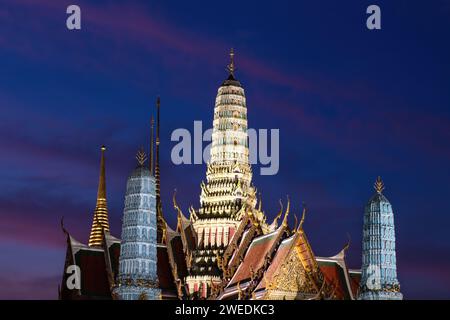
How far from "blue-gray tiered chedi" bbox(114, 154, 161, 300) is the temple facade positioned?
0.05 metres

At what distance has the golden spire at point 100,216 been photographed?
98.5 meters

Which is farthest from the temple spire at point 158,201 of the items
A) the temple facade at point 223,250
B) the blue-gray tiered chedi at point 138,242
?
the blue-gray tiered chedi at point 138,242

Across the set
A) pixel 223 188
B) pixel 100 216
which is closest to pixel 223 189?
pixel 223 188

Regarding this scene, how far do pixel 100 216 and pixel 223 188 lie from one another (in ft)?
45.9

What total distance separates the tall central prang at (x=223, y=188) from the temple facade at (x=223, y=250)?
61 mm

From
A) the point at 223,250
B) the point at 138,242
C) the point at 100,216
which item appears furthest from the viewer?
the point at 100,216

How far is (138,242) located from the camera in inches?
2906

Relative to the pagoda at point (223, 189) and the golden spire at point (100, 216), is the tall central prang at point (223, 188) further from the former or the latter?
the golden spire at point (100, 216)

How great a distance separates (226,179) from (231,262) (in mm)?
6404

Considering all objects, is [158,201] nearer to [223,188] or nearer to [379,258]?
[223,188]

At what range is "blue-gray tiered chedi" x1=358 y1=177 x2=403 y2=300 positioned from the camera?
73938 mm

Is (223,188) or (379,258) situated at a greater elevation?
(223,188)
